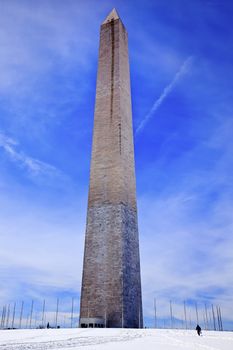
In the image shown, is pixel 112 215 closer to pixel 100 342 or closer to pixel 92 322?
pixel 92 322

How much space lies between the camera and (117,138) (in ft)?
78.7

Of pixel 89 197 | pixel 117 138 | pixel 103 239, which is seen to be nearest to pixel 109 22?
pixel 117 138

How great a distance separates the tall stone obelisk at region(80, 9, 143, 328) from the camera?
66.7 feet

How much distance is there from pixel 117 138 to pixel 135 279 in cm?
900

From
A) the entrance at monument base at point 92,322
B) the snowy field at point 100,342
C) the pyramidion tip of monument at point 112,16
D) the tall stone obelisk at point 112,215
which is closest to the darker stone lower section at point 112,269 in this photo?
the tall stone obelisk at point 112,215

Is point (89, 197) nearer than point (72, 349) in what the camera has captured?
No

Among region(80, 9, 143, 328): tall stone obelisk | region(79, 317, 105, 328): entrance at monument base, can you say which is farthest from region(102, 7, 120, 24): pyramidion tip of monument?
region(79, 317, 105, 328): entrance at monument base

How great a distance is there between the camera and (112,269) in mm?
20797

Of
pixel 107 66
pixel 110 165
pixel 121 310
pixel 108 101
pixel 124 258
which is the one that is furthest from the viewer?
pixel 107 66

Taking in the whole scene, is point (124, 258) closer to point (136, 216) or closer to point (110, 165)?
point (136, 216)

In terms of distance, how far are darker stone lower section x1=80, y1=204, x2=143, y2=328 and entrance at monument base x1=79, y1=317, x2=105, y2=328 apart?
1.14ft

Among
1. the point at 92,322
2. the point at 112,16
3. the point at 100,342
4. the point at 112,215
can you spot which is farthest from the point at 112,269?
the point at 112,16

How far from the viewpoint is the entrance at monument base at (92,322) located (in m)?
19.1

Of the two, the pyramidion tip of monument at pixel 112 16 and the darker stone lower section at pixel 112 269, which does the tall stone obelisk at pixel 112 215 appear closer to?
the darker stone lower section at pixel 112 269
